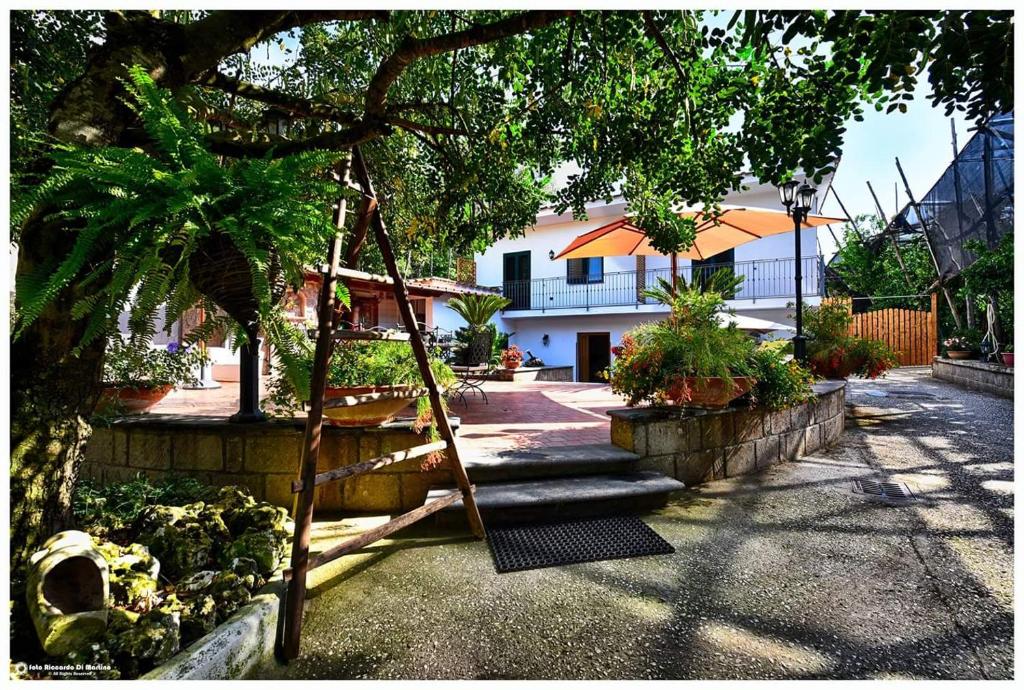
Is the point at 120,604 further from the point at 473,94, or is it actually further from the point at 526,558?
the point at 473,94

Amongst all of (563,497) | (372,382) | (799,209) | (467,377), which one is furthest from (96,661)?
(799,209)

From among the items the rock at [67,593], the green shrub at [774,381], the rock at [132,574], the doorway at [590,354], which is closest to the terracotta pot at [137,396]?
the rock at [132,574]

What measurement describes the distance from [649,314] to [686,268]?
6.59ft

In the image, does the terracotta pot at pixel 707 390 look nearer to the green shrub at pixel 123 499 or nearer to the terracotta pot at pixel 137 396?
the green shrub at pixel 123 499

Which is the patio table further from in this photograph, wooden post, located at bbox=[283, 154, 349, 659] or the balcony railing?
the balcony railing

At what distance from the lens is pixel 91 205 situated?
141cm

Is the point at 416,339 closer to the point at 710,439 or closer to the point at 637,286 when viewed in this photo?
the point at 710,439

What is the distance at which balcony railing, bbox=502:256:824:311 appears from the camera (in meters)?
13.0

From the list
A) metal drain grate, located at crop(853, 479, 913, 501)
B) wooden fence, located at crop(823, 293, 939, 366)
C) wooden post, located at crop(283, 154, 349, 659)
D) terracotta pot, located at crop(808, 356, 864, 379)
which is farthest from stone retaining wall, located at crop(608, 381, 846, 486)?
wooden fence, located at crop(823, 293, 939, 366)

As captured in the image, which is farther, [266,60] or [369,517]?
[266,60]

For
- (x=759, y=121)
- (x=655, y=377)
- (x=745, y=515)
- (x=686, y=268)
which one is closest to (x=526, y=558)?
(x=745, y=515)

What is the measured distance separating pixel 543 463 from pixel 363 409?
1249 mm

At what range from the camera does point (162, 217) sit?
1.41m

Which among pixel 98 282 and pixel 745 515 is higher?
pixel 98 282
